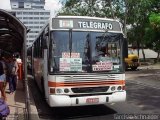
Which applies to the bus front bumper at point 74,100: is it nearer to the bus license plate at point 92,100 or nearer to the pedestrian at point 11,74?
the bus license plate at point 92,100

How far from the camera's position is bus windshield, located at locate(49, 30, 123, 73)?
11.1 meters

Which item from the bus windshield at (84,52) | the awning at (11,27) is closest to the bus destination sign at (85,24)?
the bus windshield at (84,52)

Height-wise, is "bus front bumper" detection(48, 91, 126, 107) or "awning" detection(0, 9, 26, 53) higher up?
"awning" detection(0, 9, 26, 53)

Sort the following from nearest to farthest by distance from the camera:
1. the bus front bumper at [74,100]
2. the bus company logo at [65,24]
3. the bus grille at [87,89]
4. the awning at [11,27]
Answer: the awning at [11,27], the bus front bumper at [74,100], the bus grille at [87,89], the bus company logo at [65,24]

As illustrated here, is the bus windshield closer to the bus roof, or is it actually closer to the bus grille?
the bus roof

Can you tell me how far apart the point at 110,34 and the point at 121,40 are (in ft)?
1.29

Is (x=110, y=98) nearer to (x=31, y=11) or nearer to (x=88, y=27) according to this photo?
(x=88, y=27)

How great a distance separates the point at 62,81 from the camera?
1094cm

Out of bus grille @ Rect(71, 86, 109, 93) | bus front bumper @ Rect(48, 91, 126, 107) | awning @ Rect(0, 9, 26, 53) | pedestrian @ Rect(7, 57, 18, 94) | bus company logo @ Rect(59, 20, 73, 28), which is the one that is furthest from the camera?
pedestrian @ Rect(7, 57, 18, 94)

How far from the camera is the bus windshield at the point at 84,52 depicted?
11.1m

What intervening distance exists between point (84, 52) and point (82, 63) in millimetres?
345

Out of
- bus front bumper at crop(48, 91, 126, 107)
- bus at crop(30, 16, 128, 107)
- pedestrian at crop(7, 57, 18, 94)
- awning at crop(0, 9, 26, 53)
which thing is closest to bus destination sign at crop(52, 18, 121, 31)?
bus at crop(30, 16, 128, 107)

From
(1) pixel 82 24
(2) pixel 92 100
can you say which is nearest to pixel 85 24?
(1) pixel 82 24

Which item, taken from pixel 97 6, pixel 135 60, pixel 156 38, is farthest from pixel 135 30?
pixel 156 38
